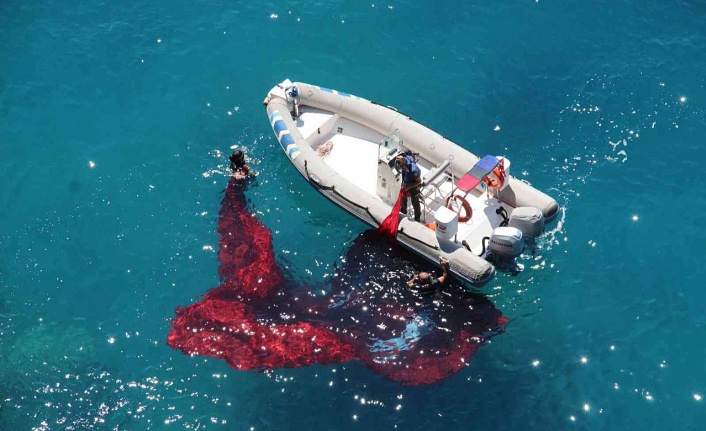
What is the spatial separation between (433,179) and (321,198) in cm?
364

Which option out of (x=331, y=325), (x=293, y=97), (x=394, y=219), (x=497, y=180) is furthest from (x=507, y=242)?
(x=293, y=97)

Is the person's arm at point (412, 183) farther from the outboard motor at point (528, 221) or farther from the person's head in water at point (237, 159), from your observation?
the person's head in water at point (237, 159)

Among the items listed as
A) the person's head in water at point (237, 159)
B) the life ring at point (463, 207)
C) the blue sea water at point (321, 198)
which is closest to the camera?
the blue sea water at point (321, 198)

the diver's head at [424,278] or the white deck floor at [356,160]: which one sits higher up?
the white deck floor at [356,160]

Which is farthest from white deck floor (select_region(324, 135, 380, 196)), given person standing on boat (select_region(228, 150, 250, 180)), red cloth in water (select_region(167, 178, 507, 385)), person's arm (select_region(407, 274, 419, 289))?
person's arm (select_region(407, 274, 419, 289))

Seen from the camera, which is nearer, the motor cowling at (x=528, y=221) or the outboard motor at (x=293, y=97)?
the motor cowling at (x=528, y=221)

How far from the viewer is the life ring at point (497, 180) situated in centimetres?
1678

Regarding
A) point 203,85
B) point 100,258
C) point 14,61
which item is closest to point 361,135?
point 203,85

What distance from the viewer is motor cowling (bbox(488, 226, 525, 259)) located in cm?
1544

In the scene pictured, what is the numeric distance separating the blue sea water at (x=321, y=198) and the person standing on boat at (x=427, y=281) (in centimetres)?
162

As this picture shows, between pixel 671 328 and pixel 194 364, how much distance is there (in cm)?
1165

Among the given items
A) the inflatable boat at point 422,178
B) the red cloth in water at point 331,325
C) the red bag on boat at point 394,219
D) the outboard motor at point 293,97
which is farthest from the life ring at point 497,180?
the outboard motor at point 293,97

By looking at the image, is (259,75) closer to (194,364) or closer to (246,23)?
(246,23)

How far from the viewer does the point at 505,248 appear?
15.6 meters
